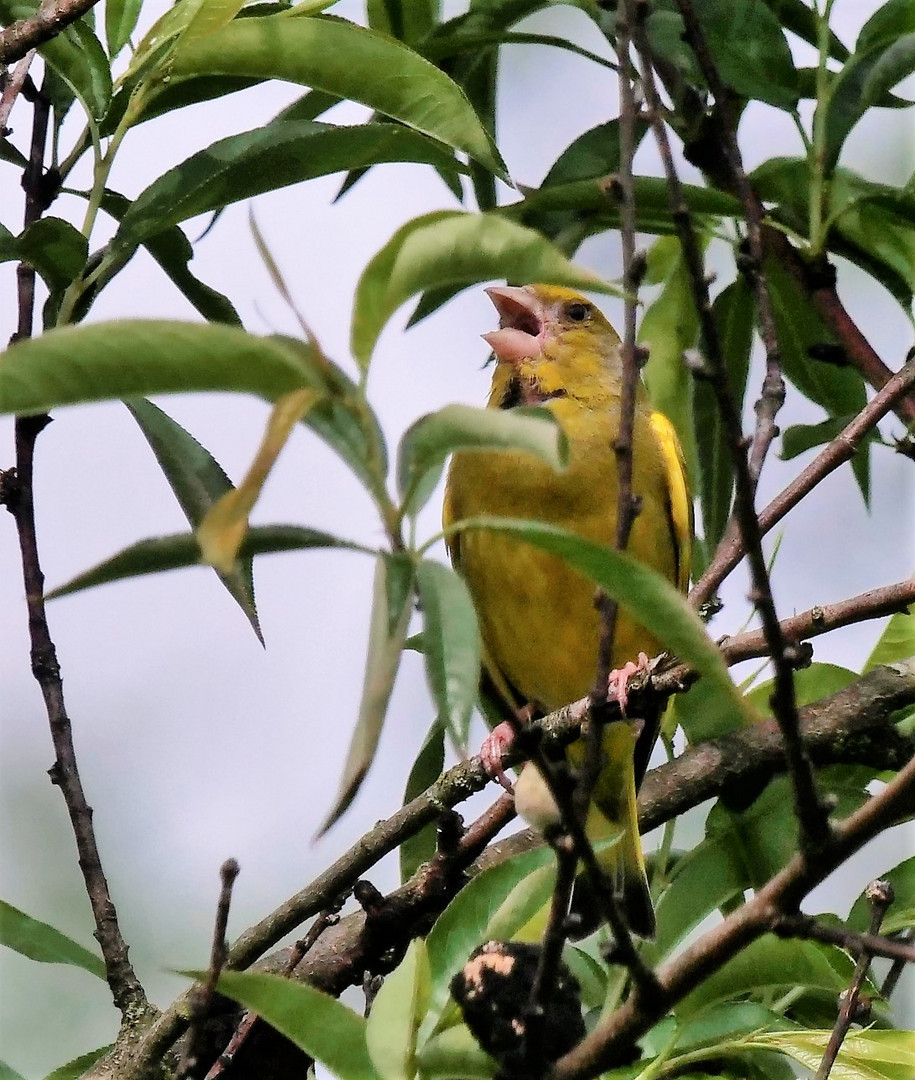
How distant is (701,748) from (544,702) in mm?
958

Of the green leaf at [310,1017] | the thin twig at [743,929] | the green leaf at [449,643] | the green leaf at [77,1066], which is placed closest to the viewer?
the green leaf at [449,643]

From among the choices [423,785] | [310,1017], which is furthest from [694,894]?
[310,1017]

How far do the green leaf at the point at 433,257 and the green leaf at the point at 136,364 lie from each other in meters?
0.10

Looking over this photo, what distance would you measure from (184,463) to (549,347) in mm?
1510

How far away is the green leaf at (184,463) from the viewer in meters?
1.84

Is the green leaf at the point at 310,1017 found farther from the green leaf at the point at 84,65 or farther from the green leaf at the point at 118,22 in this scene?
the green leaf at the point at 118,22

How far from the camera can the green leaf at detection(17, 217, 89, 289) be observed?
1.88 meters

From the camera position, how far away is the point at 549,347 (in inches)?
127

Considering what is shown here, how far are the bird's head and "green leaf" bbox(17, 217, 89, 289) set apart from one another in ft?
4.21

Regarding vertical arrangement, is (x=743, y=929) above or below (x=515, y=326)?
below

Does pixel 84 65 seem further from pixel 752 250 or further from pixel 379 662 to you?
pixel 379 662

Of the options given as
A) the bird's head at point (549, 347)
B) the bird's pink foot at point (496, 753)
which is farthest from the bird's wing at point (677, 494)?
the bird's pink foot at point (496, 753)

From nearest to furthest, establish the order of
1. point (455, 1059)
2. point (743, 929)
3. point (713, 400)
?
point (743, 929)
point (455, 1059)
point (713, 400)

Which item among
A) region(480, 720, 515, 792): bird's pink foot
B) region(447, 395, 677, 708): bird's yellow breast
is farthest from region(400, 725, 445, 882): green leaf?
region(447, 395, 677, 708): bird's yellow breast
